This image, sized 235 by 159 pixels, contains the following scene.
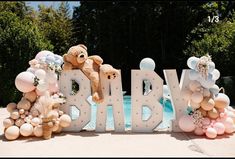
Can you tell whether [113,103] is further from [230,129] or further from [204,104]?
[230,129]

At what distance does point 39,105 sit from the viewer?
21.5 feet

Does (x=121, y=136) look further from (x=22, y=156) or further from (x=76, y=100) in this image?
(x=22, y=156)

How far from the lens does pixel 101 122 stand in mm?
6883

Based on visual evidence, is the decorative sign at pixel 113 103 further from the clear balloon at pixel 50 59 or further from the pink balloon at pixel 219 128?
the pink balloon at pixel 219 128

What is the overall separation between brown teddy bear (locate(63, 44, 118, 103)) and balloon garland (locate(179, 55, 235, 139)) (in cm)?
152

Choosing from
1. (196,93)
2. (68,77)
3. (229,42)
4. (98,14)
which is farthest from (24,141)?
(98,14)

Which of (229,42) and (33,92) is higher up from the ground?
(229,42)

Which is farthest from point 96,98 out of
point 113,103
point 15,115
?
point 15,115

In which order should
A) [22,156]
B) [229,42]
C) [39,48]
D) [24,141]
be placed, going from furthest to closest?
[229,42] < [39,48] < [24,141] < [22,156]

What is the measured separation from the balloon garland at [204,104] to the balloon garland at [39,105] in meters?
2.34

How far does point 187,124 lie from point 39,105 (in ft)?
9.19

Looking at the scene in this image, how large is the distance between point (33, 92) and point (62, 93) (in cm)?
56

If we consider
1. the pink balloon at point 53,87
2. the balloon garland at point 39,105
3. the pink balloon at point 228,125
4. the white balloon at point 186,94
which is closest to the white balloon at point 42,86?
the balloon garland at point 39,105

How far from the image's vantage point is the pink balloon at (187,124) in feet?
21.4
